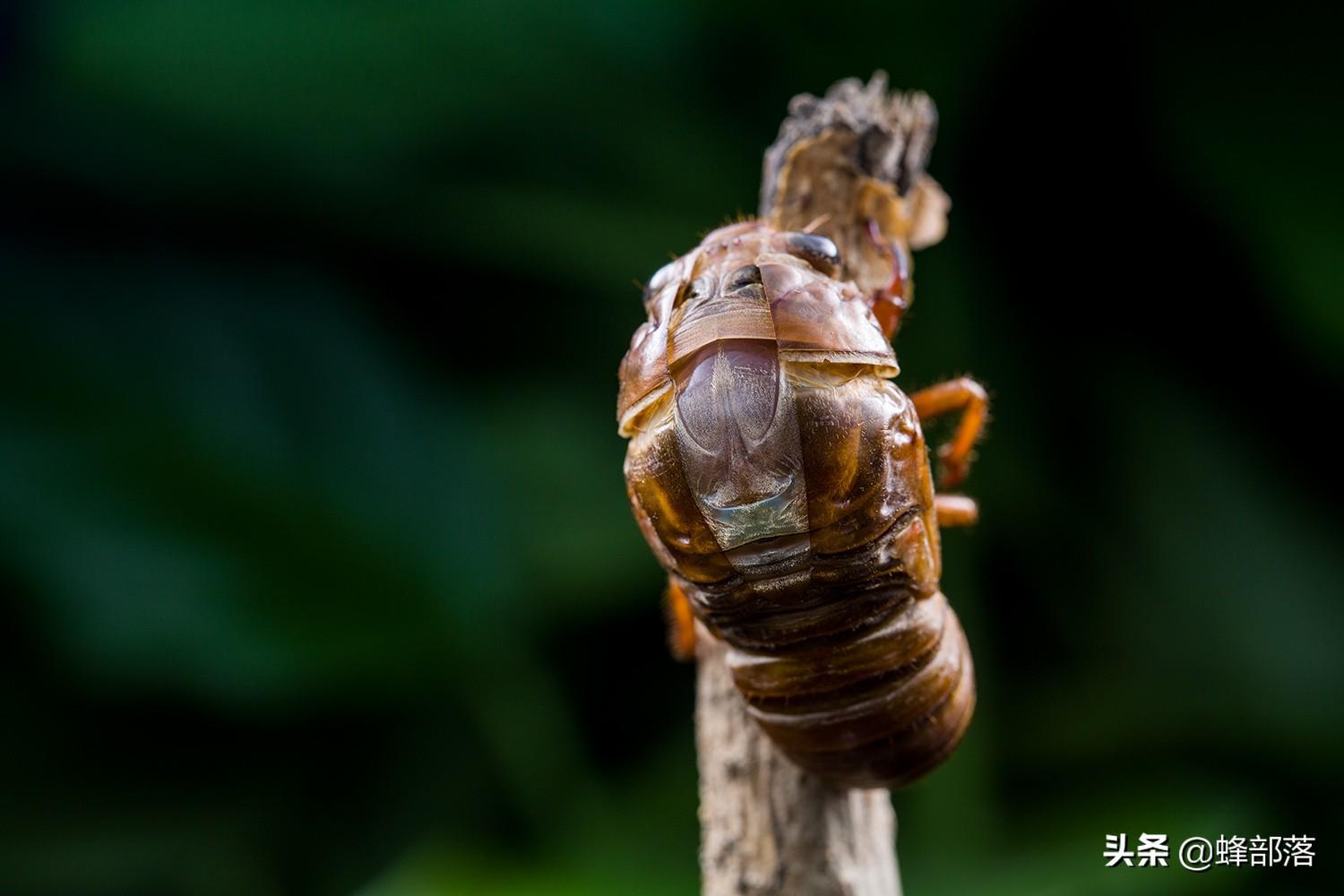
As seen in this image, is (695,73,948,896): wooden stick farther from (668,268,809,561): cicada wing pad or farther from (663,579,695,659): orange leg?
(668,268,809,561): cicada wing pad

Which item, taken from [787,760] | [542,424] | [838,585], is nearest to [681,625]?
[787,760]

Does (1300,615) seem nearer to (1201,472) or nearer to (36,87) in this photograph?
(1201,472)

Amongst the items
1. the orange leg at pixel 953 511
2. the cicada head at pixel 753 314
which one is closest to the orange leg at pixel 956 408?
the orange leg at pixel 953 511

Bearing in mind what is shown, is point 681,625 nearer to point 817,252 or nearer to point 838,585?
point 838,585

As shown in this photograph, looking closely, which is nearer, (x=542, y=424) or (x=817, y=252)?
(x=817, y=252)

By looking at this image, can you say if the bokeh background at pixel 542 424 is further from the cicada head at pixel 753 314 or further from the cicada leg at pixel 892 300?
the cicada head at pixel 753 314

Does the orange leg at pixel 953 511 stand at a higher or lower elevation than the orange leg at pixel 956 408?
lower

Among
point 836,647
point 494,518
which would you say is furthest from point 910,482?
point 494,518
